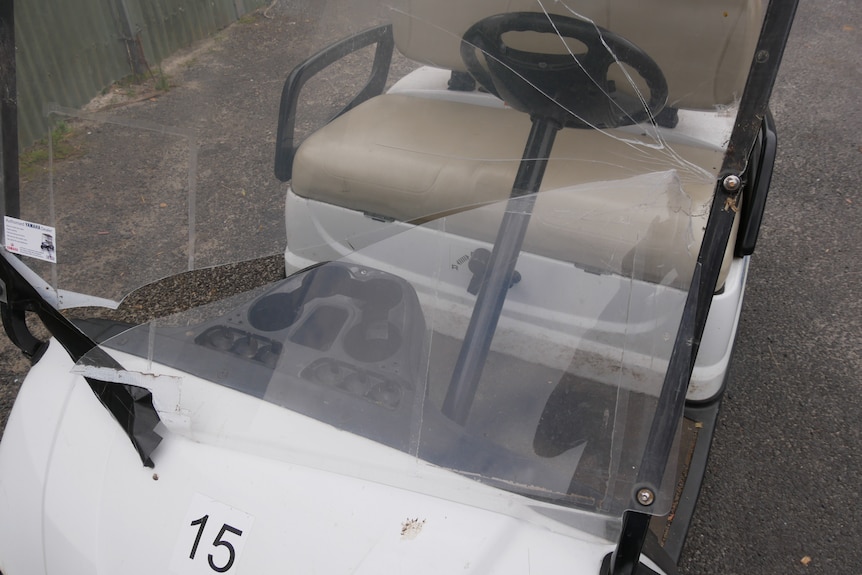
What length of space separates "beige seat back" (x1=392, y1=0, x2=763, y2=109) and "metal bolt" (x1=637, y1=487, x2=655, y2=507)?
485 mm

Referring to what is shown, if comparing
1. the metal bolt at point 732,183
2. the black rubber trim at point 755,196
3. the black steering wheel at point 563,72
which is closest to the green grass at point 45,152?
the black steering wheel at point 563,72

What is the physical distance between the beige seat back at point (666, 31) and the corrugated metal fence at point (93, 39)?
0.25 meters

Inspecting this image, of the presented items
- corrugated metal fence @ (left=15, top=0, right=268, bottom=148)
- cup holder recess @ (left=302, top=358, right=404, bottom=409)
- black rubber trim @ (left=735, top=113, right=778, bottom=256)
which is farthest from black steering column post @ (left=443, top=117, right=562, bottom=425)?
black rubber trim @ (left=735, top=113, right=778, bottom=256)

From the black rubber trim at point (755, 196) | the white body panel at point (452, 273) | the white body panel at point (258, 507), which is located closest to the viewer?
the white body panel at point (258, 507)

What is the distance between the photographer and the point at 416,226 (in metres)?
1.08

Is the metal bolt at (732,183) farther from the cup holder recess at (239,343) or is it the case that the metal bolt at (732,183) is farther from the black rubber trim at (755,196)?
the black rubber trim at (755,196)

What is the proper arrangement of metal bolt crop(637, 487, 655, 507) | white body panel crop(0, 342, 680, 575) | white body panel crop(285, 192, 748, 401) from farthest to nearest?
white body panel crop(285, 192, 748, 401), white body panel crop(0, 342, 680, 575), metal bolt crop(637, 487, 655, 507)

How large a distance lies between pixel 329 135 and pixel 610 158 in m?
0.47

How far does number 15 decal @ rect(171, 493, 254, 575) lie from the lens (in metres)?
0.91

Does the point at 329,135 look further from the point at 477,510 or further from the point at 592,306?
the point at 477,510

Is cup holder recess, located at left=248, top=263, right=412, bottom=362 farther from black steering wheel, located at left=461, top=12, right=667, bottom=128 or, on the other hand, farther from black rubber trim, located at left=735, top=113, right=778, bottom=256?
black rubber trim, located at left=735, top=113, right=778, bottom=256

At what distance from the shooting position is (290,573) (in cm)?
89

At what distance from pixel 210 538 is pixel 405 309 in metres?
0.44

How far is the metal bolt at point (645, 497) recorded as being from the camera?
773 millimetres
